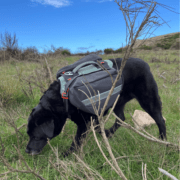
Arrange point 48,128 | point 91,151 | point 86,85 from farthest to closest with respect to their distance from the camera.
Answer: point 91,151 → point 48,128 → point 86,85

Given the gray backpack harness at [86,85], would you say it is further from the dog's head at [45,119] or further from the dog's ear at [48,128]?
the dog's ear at [48,128]

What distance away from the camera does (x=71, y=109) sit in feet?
6.05

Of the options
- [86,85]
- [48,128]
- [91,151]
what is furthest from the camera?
[91,151]

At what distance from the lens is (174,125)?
263 centimetres

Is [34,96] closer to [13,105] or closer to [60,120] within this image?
[13,105]

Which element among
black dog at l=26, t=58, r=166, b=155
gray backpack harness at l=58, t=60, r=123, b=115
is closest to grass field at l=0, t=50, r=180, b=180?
black dog at l=26, t=58, r=166, b=155

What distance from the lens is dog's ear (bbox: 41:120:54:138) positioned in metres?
1.78

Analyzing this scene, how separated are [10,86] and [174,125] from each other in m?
3.70

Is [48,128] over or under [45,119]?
under

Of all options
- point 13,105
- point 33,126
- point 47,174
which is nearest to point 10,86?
point 13,105

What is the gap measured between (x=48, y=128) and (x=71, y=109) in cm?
38

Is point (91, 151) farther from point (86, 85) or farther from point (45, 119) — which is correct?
point (86, 85)

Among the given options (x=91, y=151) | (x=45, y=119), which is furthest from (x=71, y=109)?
(x=91, y=151)

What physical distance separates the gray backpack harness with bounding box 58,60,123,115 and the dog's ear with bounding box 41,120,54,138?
321mm
